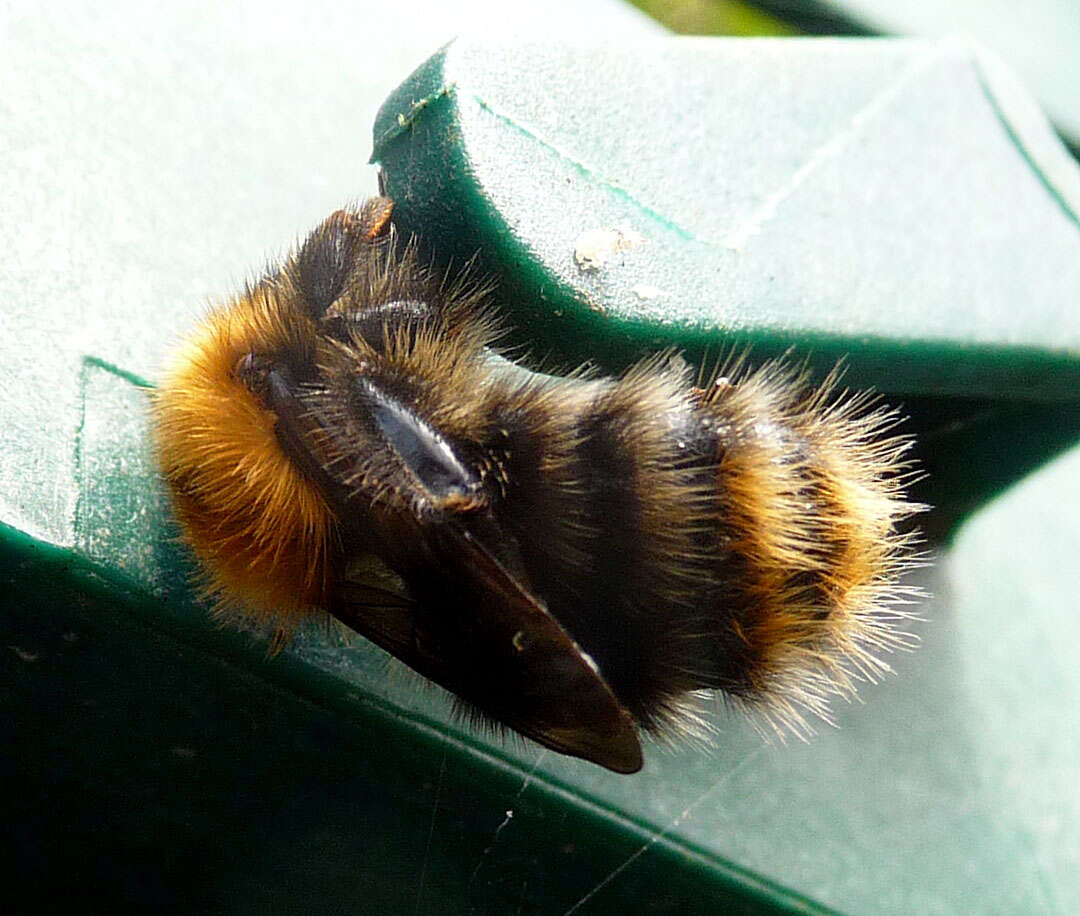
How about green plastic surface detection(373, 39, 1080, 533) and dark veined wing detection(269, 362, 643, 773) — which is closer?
dark veined wing detection(269, 362, 643, 773)

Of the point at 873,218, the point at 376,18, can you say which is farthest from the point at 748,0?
the point at 873,218

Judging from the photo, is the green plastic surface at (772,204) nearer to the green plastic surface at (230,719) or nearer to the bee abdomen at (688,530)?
the bee abdomen at (688,530)

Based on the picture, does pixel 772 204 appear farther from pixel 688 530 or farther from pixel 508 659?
pixel 508 659

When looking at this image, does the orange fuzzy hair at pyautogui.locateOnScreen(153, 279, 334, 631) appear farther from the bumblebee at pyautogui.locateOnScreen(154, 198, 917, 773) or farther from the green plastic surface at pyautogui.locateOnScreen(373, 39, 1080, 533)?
the green plastic surface at pyautogui.locateOnScreen(373, 39, 1080, 533)

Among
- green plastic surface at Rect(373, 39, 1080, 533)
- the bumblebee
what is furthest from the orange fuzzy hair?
green plastic surface at Rect(373, 39, 1080, 533)

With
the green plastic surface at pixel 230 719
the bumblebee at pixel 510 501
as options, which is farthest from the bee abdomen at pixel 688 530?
the green plastic surface at pixel 230 719

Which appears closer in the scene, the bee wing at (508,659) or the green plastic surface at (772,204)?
the bee wing at (508,659)

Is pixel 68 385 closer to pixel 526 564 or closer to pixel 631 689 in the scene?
pixel 526 564
